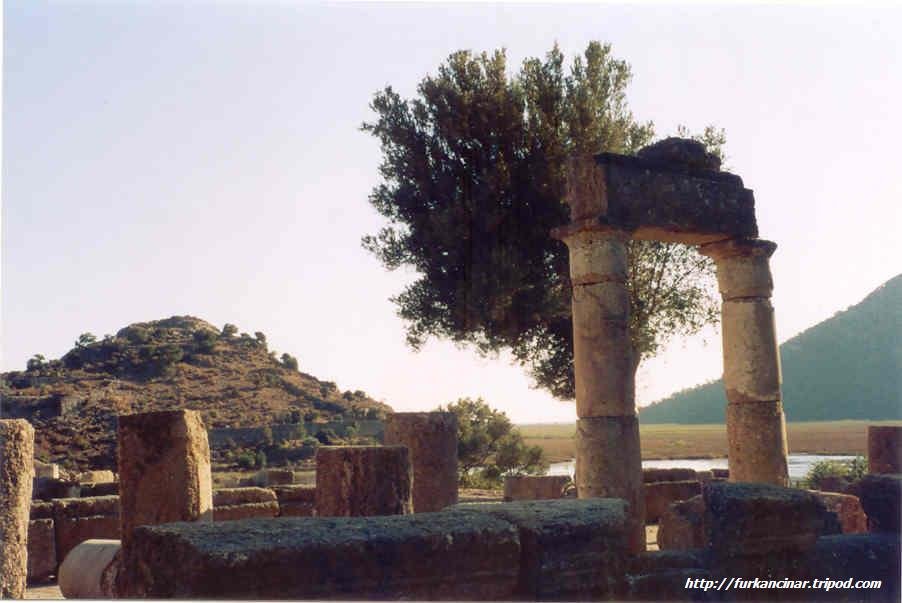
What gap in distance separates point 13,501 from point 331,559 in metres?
3.85

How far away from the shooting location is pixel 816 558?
20.1 feet

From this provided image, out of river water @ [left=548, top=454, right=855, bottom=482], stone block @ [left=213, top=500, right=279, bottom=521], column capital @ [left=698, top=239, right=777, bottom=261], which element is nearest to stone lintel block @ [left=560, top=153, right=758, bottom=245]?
column capital @ [left=698, top=239, right=777, bottom=261]

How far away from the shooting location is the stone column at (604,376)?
1012cm

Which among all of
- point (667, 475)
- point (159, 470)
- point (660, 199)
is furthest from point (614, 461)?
point (667, 475)

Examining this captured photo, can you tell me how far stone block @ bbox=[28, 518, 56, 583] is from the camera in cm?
1148

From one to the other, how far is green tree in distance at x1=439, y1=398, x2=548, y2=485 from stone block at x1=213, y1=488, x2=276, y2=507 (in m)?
14.6

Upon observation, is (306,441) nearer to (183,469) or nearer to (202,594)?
(183,469)

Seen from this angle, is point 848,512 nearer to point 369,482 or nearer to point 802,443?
point 369,482

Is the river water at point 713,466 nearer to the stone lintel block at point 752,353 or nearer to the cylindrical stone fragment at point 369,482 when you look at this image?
the stone lintel block at point 752,353

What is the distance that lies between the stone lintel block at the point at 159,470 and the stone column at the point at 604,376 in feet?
14.7

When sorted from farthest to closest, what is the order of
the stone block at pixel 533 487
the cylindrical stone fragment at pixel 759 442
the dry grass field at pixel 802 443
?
the dry grass field at pixel 802 443 < the stone block at pixel 533 487 < the cylindrical stone fragment at pixel 759 442

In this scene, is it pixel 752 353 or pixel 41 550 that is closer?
pixel 752 353

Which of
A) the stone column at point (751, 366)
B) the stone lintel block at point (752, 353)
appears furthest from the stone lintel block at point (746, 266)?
the stone lintel block at point (752, 353)

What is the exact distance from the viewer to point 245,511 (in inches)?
490
